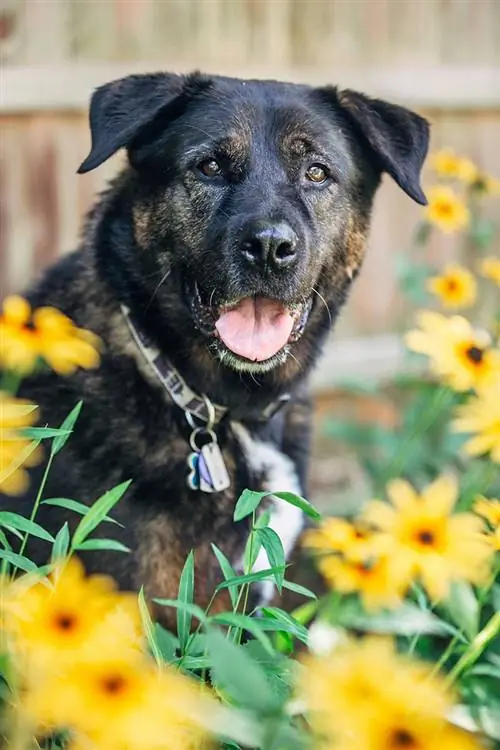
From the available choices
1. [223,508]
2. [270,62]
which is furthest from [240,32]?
[223,508]

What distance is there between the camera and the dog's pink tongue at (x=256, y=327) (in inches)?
100.0

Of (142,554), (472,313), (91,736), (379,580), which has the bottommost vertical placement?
(472,313)

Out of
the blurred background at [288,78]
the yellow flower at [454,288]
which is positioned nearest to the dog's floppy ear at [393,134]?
the yellow flower at [454,288]

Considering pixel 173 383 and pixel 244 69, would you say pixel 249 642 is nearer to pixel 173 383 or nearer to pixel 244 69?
pixel 173 383

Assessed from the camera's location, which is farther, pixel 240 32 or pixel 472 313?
pixel 472 313

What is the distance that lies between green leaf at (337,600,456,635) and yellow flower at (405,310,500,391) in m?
0.43

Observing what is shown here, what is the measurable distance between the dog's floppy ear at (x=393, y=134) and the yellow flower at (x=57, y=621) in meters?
1.81

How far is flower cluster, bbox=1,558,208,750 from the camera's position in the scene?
958 mm

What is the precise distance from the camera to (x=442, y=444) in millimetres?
4082

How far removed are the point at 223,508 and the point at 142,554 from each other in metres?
0.24

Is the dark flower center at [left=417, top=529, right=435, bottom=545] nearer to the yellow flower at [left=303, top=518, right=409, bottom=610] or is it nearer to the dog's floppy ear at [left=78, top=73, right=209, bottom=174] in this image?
the yellow flower at [left=303, top=518, right=409, bottom=610]

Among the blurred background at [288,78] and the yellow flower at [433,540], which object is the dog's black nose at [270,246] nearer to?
the yellow flower at [433,540]

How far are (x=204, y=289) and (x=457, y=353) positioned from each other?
83cm

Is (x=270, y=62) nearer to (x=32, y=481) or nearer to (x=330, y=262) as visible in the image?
(x=330, y=262)
